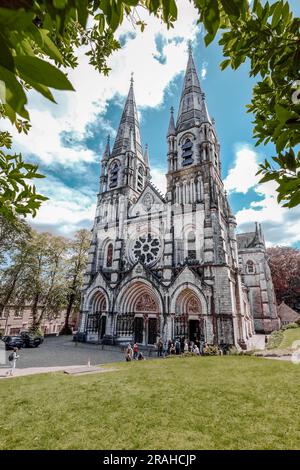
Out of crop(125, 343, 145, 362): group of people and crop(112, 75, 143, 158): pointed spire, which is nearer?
crop(125, 343, 145, 362): group of people

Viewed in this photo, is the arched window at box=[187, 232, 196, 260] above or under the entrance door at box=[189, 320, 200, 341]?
above

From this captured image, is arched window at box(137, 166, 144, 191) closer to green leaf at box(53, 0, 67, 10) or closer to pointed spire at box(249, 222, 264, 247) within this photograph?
pointed spire at box(249, 222, 264, 247)

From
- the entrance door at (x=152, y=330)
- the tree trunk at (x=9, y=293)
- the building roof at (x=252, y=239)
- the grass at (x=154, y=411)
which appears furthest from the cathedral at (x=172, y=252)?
the building roof at (x=252, y=239)

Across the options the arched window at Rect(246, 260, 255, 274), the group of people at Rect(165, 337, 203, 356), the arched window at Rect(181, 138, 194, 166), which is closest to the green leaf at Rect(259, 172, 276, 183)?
the group of people at Rect(165, 337, 203, 356)

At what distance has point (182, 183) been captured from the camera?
24500 millimetres

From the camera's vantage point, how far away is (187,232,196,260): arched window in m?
21.4

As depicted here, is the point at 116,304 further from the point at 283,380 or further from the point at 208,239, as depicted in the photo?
the point at 283,380

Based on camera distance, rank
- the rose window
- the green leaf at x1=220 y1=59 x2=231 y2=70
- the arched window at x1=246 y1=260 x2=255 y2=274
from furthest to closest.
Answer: the arched window at x1=246 y1=260 x2=255 y2=274 < the rose window < the green leaf at x1=220 y1=59 x2=231 y2=70

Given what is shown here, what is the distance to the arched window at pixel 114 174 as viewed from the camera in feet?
97.9

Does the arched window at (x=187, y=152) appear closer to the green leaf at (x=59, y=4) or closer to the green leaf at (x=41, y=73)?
the green leaf at (x=59, y=4)

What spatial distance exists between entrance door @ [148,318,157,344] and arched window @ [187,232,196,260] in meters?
6.86

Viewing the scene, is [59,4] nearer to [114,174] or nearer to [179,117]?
[114,174]

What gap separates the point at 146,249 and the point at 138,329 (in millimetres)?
7789
